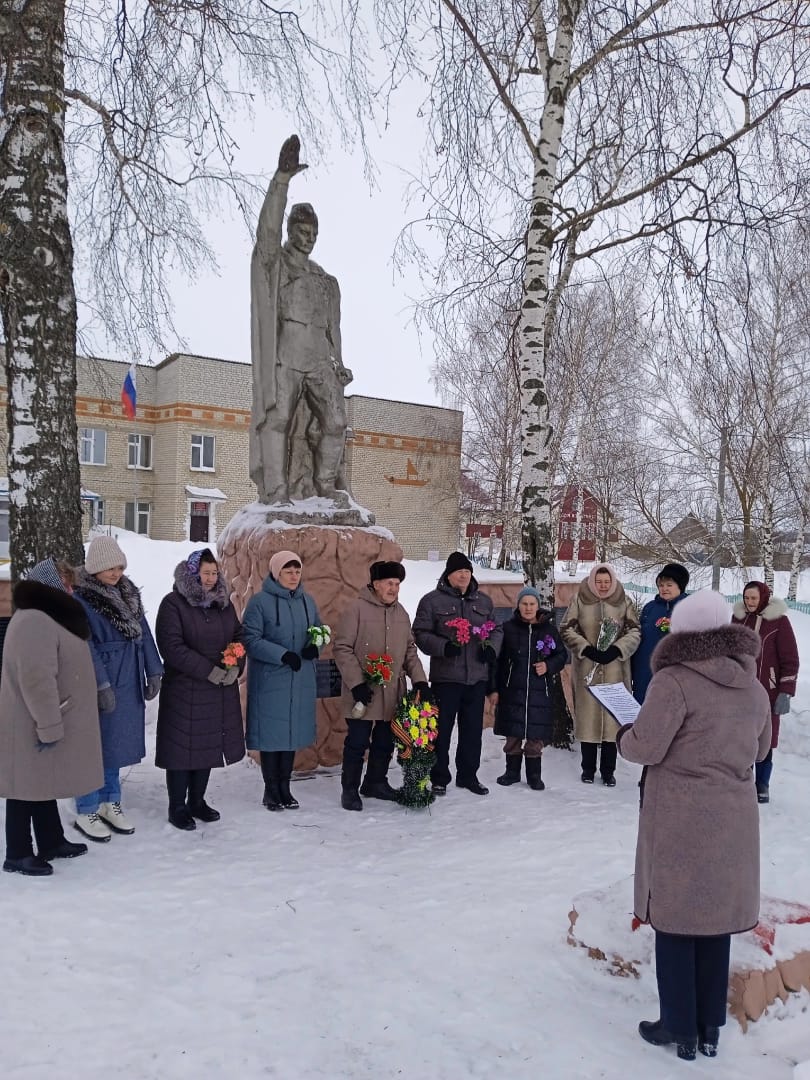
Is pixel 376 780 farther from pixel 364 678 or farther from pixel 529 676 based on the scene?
pixel 529 676

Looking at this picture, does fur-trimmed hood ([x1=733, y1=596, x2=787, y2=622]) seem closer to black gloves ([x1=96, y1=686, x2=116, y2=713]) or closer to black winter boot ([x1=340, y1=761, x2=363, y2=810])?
black winter boot ([x1=340, y1=761, x2=363, y2=810])

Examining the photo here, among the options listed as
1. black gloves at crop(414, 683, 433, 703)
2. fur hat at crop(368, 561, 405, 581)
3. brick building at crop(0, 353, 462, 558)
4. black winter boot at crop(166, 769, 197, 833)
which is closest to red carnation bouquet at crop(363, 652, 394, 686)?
black gloves at crop(414, 683, 433, 703)

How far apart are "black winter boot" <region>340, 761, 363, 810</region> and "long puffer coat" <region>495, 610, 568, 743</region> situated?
3.70ft

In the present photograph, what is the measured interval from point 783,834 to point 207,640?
355cm

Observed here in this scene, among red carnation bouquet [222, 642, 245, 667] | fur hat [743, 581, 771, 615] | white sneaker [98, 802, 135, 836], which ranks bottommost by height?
white sneaker [98, 802, 135, 836]

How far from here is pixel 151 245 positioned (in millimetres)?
7723

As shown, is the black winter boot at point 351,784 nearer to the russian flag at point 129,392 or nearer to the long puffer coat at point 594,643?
the long puffer coat at point 594,643

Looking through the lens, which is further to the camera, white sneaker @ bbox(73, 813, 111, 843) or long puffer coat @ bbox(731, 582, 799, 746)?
long puffer coat @ bbox(731, 582, 799, 746)

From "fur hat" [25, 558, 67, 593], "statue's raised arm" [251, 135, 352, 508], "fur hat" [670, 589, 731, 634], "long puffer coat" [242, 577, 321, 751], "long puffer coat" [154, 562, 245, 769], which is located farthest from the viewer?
"statue's raised arm" [251, 135, 352, 508]

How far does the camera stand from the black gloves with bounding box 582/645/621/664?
5602mm

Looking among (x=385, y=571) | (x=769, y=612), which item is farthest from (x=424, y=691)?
(x=769, y=612)

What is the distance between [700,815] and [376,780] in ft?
9.57

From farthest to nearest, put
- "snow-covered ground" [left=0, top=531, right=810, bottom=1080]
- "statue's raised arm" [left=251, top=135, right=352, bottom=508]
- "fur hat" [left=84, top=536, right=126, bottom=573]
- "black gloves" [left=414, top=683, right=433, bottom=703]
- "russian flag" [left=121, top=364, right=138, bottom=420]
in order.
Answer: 1. "russian flag" [left=121, top=364, right=138, bottom=420]
2. "statue's raised arm" [left=251, top=135, right=352, bottom=508]
3. "black gloves" [left=414, top=683, right=433, bottom=703]
4. "fur hat" [left=84, top=536, right=126, bottom=573]
5. "snow-covered ground" [left=0, top=531, right=810, bottom=1080]

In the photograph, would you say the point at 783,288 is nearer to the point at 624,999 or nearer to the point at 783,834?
the point at 783,834
